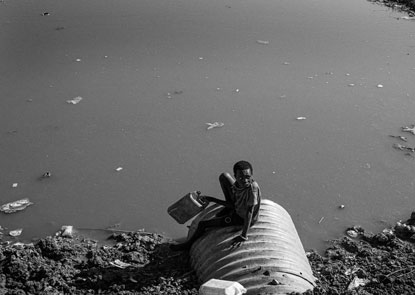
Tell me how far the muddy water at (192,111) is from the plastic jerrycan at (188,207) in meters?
0.85

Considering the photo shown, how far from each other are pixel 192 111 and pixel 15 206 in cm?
254

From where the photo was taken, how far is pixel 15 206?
203 inches

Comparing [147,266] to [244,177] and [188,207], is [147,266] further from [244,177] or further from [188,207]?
[244,177]

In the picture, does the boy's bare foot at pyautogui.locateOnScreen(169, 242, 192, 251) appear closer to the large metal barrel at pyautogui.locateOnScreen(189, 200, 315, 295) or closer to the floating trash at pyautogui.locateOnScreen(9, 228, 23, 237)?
the large metal barrel at pyautogui.locateOnScreen(189, 200, 315, 295)

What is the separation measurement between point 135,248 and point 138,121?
2.26 meters

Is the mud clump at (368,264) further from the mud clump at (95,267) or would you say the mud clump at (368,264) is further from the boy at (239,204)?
the mud clump at (95,267)

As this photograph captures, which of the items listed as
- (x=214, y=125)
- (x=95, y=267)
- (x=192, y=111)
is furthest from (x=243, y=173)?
(x=192, y=111)

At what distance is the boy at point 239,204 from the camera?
3781mm

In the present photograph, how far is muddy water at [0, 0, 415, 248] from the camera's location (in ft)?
17.8

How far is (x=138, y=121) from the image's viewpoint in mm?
6523

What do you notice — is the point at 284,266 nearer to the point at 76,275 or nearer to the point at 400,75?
the point at 76,275

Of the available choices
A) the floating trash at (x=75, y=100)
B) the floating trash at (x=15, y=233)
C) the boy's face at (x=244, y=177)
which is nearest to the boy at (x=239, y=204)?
the boy's face at (x=244, y=177)

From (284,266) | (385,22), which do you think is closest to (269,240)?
(284,266)

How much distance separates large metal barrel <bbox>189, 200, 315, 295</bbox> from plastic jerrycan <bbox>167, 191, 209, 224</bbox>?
20 centimetres
